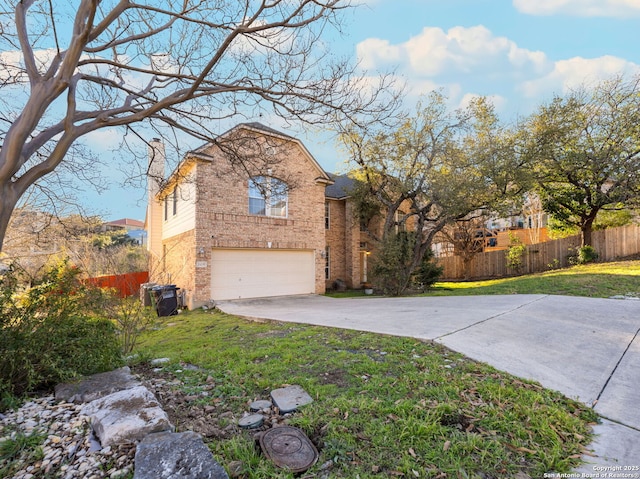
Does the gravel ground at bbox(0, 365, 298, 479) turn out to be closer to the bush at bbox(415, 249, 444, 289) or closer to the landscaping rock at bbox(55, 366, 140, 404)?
the landscaping rock at bbox(55, 366, 140, 404)

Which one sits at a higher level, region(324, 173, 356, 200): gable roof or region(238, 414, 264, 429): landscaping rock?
region(324, 173, 356, 200): gable roof

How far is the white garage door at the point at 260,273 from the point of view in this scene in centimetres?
1183

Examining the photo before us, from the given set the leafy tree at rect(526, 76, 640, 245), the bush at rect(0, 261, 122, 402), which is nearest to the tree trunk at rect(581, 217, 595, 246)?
the leafy tree at rect(526, 76, 640, 245)

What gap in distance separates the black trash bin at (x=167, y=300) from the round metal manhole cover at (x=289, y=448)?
9778mm

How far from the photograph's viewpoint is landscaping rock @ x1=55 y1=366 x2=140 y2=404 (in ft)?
9.87

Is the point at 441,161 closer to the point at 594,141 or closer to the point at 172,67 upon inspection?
the point at 594,141

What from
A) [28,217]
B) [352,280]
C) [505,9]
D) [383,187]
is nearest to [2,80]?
[28,217]

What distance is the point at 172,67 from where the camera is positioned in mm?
5473

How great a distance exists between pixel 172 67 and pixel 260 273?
8.50 meters

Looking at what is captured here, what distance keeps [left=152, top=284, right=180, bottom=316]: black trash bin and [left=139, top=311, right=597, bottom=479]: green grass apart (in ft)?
23.0

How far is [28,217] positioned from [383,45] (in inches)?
452

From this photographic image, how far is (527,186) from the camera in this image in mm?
12500

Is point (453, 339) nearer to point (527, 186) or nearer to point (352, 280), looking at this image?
point (527, 186)

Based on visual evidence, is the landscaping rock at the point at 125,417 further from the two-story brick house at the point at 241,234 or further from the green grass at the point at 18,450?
the two-story brick house at the point at 241,234
